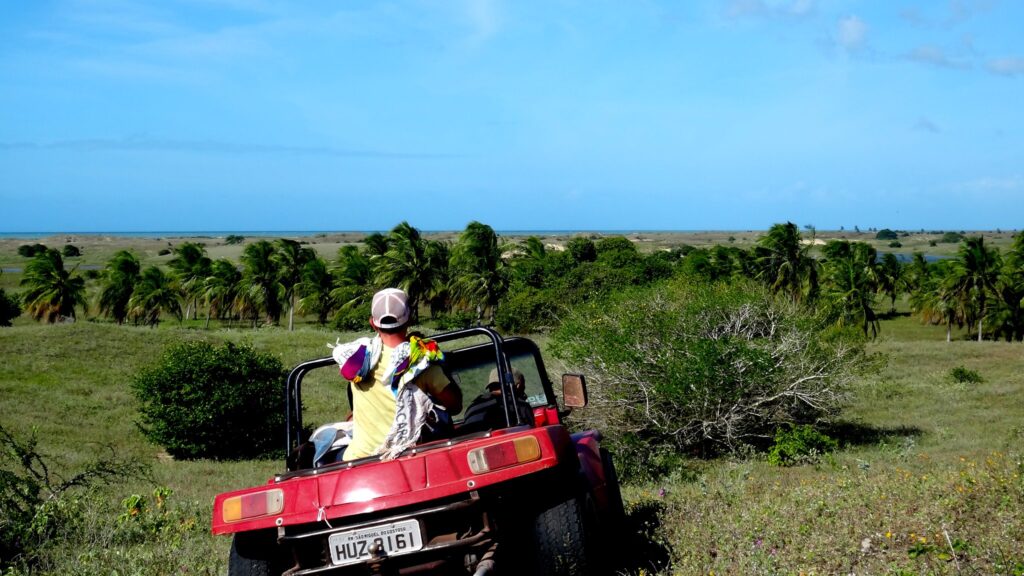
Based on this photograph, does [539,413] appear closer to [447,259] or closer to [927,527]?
[927,527]

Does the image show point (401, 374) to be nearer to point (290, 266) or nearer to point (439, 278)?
point (439, 278)

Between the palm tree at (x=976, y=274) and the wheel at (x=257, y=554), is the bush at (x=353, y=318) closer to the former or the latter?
the palm tree at (x=976, y=274)

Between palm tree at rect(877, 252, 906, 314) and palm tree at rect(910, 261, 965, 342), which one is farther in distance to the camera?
palm tree at rect(877, 252, 906, 314)

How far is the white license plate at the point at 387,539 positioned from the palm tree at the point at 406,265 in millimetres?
57835

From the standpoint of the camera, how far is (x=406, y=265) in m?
63.7

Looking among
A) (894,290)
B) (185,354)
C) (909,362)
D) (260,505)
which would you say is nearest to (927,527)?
(260,505)

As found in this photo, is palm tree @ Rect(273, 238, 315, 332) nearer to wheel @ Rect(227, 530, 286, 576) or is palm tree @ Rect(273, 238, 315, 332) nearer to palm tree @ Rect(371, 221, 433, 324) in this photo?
palm tree @ Rect(371, 221, 433, 324)

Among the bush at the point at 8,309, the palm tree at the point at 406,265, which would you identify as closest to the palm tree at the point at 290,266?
the palm tree at the point at 406,265

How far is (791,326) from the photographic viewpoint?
19.8 m

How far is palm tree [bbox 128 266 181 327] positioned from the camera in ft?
232

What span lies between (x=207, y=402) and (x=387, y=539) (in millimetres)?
19940

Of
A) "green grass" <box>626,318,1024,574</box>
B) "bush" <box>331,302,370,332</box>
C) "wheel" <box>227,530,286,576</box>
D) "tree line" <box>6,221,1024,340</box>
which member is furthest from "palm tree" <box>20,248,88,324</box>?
"wheel" <box>227,530,286,576</box>

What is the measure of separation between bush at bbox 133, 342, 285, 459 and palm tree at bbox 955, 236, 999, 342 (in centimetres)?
5947

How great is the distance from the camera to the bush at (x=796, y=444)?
16.7 metres
